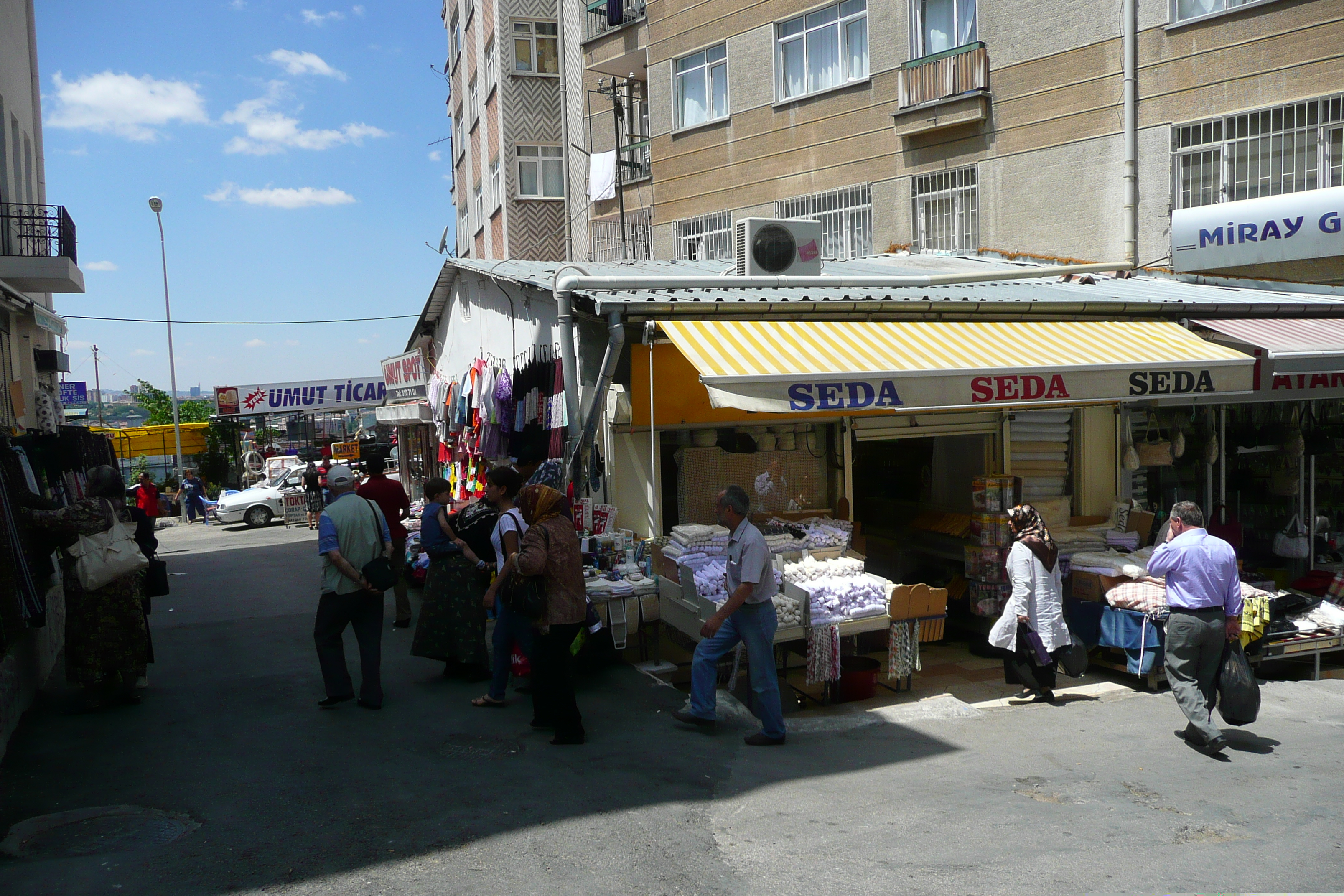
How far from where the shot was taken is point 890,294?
8555 mm

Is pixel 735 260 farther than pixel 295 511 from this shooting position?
No

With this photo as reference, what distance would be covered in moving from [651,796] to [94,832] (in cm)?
271

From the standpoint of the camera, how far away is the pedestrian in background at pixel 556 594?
19.1 feet

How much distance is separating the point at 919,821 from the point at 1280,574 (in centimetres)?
865

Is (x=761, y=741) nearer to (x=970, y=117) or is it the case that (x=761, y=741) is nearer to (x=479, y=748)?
(x=479, y=748)

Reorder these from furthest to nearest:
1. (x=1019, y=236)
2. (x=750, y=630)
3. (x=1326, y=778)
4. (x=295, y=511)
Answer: (x=295, y=511), (x=1019, y=236), (x=750, y=630), (x=1326, y=778)

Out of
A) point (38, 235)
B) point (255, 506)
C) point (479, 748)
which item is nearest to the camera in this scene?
point (479, 748)

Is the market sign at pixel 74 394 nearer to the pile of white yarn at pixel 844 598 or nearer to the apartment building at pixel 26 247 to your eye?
the apartment building at pixel 26 247

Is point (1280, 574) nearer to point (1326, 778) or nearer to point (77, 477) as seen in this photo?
point (1326, 778)

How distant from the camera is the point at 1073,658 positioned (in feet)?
25.2

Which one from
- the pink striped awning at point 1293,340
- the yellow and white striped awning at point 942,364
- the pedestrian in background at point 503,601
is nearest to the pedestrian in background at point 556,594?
the pedestrian in background at point 503,601

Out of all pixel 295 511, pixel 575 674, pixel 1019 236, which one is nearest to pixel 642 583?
pixel 575 674

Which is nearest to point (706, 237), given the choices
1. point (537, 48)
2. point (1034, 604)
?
point (537, 48)

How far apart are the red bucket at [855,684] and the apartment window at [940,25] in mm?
14458
